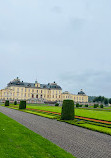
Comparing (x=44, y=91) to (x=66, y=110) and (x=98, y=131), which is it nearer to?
(x=66, y=110)

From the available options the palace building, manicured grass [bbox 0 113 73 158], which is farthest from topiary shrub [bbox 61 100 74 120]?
the palace building

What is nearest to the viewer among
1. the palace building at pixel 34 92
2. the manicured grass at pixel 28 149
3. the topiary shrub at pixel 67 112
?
the manicured grass at pixel 28 149

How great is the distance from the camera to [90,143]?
7336mm

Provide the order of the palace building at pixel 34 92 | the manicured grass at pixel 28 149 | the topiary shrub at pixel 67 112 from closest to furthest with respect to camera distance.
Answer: the manicured grass at pixel 28 149 < the topiary shrub at pixel 67 112 < the palace building at pixel 34 92

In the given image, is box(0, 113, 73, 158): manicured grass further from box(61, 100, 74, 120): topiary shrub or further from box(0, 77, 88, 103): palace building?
box(0, 77, 88, 103): palace building

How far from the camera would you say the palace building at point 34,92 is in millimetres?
74188

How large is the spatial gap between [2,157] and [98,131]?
6.95m

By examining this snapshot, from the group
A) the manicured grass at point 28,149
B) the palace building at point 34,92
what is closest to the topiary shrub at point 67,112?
the manicured grass at point 28,149

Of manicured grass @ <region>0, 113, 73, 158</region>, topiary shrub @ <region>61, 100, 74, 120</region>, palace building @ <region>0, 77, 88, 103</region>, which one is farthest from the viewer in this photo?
palace building @ <region>0, 77, 88, 103</region>

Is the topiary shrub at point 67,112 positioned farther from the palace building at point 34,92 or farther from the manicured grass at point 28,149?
the palace building at point 34,92

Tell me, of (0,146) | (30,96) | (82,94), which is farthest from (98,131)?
(82,94)

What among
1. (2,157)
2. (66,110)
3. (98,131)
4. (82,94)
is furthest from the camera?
(82,94)

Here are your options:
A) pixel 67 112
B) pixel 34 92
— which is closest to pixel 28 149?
pixel 67 112

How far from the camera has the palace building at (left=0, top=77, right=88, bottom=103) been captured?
2921 inches
